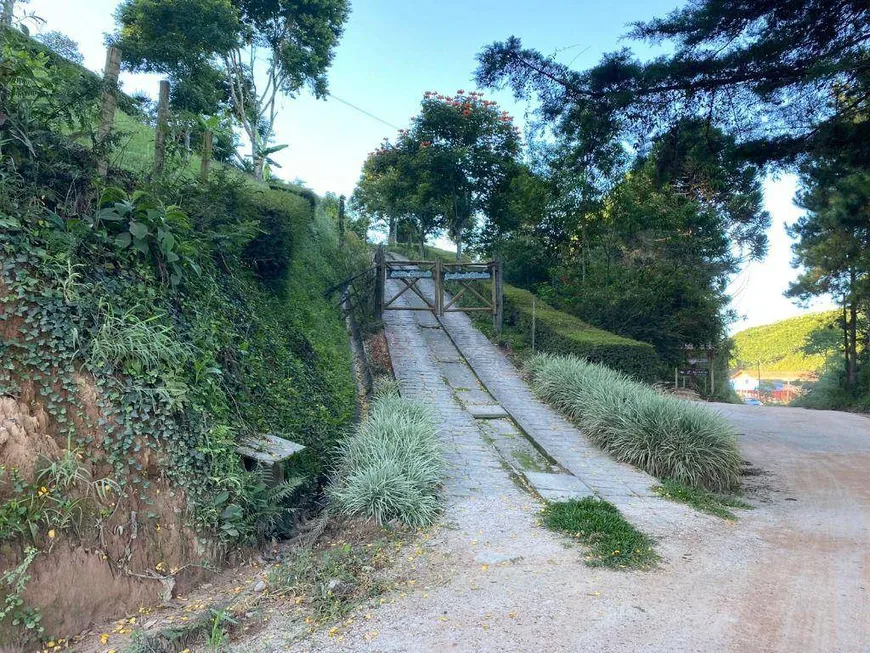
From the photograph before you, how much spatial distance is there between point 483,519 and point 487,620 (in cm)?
166

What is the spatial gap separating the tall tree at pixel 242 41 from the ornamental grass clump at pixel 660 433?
37.9 feet

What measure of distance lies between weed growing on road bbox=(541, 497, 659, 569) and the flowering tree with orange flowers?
15013 millimetres

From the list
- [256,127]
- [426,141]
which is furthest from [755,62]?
[256,127]

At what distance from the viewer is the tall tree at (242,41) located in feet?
54.5

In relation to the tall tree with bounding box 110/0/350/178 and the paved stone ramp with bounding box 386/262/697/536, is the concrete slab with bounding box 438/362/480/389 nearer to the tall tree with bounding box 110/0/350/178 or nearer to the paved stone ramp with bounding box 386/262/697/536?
the paved stone ramp with bounding box 386/262/697/536

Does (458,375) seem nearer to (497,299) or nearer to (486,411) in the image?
(486,411)

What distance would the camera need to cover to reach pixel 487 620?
3.38m

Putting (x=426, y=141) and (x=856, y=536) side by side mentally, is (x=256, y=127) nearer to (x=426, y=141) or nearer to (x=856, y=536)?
(x=426, y=141)

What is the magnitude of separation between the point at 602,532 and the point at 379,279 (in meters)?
10.4

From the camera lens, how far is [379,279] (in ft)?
46.9

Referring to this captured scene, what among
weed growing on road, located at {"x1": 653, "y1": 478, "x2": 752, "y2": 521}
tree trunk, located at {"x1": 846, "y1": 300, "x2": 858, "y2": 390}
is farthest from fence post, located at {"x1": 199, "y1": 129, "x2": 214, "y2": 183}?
tree trunk, located at {"x1": 846, "y1": 300, "x2": 858, "y2": 390}

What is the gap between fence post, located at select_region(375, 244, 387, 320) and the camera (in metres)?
14.2

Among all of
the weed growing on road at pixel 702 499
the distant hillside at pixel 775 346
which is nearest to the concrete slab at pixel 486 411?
the weed growing on road at pixel 702 499

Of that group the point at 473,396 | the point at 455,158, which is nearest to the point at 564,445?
the point at 473,396
